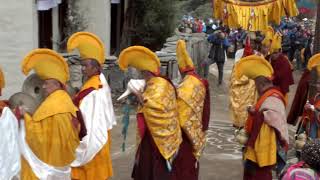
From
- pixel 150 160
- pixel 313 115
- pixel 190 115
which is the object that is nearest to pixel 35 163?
pixel 150 160

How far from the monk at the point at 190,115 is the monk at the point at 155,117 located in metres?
0.22

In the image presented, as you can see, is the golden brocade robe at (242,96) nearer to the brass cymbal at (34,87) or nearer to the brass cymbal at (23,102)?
the brass cymbal at (34,87)

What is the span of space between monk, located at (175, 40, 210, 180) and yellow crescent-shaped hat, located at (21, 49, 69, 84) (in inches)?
72.2

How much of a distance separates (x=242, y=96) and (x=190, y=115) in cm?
225

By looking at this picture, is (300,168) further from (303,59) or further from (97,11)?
(303,59)

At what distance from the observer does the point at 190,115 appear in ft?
24.6

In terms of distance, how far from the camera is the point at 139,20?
58.2 feet

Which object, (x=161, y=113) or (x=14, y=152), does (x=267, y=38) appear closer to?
(x=161, y=113)

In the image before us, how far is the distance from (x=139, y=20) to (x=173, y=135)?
10.9 metres

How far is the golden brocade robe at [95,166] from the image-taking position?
701cm

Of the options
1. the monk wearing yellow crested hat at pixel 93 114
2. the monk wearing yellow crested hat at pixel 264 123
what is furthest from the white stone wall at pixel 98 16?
the monk wearing yellow crested hat at pixel 264 123

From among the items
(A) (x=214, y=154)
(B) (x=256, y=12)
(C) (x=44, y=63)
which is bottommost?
(A) (x=214, y=154)

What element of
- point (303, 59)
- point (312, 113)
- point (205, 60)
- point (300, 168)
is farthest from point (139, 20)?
point (300, 168)

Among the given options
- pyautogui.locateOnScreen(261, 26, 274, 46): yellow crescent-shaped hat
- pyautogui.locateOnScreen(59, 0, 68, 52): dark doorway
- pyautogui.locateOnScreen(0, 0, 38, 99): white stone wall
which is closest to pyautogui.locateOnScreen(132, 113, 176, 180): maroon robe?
pyautogui.locateOnScreen(261, 26, 274, 46): yellow crescent-shaped hat
